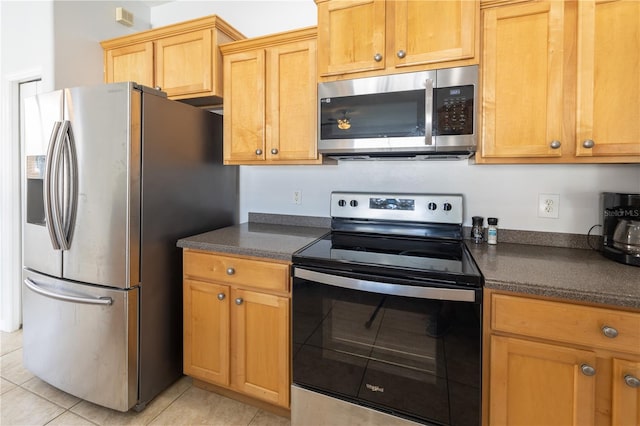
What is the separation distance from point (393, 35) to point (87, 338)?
7.38 ft

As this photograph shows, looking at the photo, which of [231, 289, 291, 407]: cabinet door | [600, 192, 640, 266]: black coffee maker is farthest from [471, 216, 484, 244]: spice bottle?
[231, 289, 291, 407]: cabinet door

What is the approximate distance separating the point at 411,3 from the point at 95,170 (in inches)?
71.1

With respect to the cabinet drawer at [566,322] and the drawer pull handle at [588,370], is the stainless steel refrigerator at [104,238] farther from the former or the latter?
the drawer pull handle at [588,370]

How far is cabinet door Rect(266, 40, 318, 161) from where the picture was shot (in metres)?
1.77

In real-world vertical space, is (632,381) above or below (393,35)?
below

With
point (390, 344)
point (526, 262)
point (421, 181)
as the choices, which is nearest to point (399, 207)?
point (421, 181)

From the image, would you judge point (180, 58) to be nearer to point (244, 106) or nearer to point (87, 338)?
point (244, 106)

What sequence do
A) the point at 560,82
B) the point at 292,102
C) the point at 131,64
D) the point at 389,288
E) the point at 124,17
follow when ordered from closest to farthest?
the point at 389,288, the point at 560,82, the point at 292,102, the point at 131,64, the point at 124,17

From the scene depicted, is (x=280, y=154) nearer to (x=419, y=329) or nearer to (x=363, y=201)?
(x=363, y=201)

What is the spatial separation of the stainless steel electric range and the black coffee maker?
0.61 meters

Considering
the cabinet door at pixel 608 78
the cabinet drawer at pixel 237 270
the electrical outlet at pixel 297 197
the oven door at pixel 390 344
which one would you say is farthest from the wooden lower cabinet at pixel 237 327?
the cabinet door at pixel 608 78

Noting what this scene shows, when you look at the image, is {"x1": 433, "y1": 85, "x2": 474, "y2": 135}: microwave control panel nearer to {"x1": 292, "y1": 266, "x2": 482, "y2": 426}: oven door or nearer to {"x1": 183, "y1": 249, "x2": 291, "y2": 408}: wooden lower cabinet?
{"x1": 292, "y1": 266, "x2": 482, "y2": 426}: oven door

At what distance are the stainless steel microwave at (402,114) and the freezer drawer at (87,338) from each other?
1.38 m

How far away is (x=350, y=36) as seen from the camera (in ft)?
5.29
